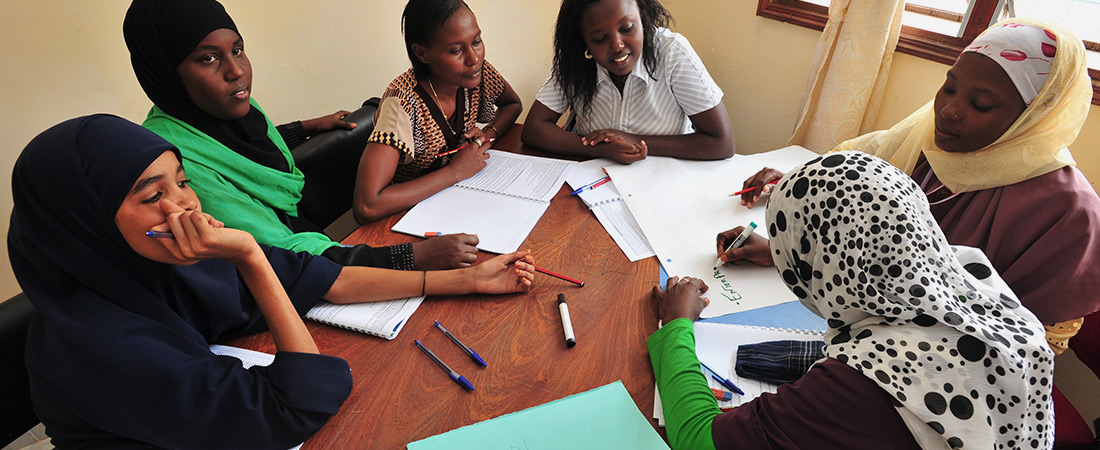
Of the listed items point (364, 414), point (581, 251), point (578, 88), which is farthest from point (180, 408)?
point (578, 88)

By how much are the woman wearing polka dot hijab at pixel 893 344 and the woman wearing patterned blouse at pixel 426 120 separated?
1080 millimetres

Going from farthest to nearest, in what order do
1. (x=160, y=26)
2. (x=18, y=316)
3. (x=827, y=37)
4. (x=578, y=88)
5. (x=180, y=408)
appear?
1. (x=827, y=37)
2. (x=578, y=88)
3. (x=160, y=26)
4. (x=18, y=316)
5. (x=180, y=408)

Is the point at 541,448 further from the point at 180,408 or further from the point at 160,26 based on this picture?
the point at 160,26

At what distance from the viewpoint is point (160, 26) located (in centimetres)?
128

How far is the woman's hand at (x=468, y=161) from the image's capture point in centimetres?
172

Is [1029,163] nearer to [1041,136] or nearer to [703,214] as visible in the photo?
[1041,136]

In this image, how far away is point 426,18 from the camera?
1.65 meters

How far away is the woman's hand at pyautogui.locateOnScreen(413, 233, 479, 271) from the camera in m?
1.32

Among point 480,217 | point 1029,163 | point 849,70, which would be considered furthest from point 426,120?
point 849,70

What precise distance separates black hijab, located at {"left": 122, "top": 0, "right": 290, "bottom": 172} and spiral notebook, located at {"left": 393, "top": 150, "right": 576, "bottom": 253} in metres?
0.56

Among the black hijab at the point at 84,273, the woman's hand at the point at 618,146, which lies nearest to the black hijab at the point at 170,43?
the black hijab at the point at 84,273

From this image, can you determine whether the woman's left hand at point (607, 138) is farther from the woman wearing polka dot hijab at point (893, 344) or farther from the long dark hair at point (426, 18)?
the woman wearing polka dot hijab at point (893, 344)

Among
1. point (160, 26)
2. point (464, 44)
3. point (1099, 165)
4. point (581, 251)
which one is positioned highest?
point (160, 26)

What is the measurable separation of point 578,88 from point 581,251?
2.67 feet
